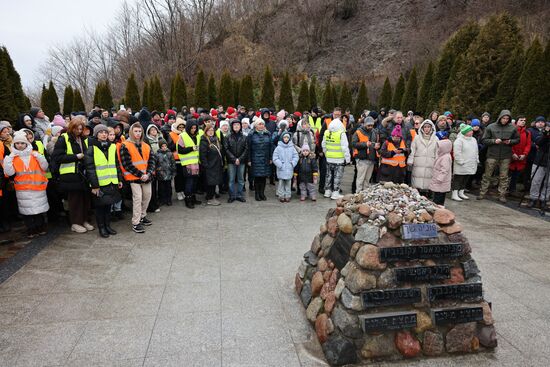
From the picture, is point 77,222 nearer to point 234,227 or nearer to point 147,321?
point 234,227

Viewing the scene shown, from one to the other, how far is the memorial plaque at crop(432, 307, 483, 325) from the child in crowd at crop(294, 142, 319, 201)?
5740 mm

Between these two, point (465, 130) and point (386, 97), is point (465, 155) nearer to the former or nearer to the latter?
point (465, 130)

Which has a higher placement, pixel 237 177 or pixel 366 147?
pixel 366 147

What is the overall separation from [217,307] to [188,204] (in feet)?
15.1

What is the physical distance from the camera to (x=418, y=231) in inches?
145

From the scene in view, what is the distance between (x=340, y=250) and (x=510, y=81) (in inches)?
439

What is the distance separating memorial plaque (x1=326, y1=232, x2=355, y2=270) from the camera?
152 inches

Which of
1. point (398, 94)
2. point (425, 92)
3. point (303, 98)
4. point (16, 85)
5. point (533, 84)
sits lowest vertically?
point (533, 84)

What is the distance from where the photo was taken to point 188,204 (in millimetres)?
8625

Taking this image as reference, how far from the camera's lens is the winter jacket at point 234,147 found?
29.0 ft

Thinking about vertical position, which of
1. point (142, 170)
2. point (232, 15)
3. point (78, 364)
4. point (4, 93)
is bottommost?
point (78, 364)

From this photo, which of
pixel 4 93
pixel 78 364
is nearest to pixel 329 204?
pixel 78 364

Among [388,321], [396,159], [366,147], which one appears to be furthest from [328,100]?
[388,321]

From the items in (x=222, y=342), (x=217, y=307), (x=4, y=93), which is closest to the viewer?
(x=222, y=342)
